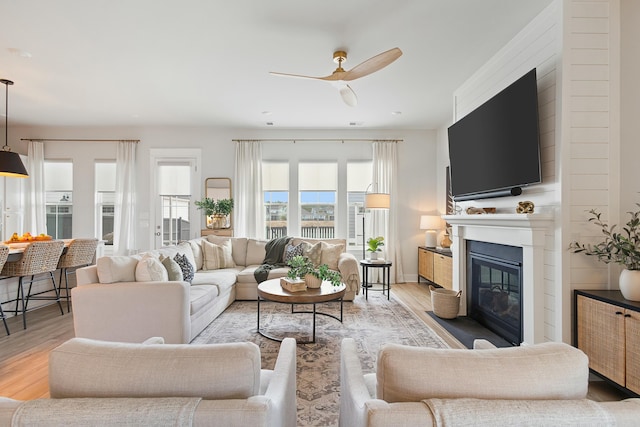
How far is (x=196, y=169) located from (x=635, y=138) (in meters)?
5.91

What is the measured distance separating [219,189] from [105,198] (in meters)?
2.19

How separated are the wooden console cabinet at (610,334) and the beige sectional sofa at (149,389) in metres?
2.21

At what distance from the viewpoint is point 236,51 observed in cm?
317

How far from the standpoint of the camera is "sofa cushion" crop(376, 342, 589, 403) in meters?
0.87

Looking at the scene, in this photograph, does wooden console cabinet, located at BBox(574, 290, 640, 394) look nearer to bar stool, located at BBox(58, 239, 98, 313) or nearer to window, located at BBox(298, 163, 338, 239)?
window, located at BBox(298, 163, 338, 239)

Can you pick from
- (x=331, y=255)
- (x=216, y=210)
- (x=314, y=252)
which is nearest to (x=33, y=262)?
(x=216, y=210)

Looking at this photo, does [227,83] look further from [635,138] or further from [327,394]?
[635,138]

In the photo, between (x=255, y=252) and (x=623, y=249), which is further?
(x=255, y=252)

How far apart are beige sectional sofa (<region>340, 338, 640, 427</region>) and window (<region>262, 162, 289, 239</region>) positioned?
5.20 metres

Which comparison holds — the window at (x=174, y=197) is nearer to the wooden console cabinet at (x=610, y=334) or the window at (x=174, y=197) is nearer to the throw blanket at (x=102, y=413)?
the throw blanket at (x=102, y=413)

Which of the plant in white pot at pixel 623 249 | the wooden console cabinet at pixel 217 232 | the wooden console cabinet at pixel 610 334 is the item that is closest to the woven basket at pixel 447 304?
the wooden console cabinet at pixel 610 334


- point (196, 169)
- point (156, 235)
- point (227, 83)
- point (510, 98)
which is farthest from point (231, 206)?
point (510, 98)

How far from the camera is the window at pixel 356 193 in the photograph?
20.0 ft

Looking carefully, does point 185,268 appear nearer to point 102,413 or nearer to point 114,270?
point 114,270
